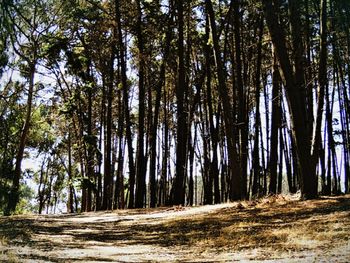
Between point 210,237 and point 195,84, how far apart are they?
1445 cm

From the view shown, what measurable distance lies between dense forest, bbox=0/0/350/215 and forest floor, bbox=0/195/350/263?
5.23 ft

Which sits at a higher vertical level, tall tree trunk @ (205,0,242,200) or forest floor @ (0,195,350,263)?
tall tree trunk @ (205,0,242,200)

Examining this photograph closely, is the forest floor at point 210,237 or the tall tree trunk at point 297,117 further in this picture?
the tall tree trunk at point 297,117

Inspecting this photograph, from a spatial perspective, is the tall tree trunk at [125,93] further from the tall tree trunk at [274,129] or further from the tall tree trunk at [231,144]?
the tall tree trunk at [274,129]

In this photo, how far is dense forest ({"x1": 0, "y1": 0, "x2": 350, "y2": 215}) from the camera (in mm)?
10594

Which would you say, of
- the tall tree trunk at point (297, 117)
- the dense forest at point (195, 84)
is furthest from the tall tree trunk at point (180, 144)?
the tall tree trunk at point (297, 117)

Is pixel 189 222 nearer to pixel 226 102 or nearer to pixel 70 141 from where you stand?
pixel 226 102

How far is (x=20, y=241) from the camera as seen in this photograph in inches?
306

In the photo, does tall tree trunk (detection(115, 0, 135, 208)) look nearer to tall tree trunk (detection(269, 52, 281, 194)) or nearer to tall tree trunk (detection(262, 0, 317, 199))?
tall tree trunk (detection(269, 52, 281, 194))

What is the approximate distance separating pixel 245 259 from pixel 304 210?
3.05m

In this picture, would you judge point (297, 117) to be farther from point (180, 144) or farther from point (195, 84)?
point (195, 84)

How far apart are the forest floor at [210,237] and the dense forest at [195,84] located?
1.59 m

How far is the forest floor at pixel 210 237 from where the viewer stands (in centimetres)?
592

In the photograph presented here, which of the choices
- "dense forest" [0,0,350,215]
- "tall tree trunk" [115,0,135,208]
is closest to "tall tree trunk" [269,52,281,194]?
"dense forest" [0,0,350,215]
